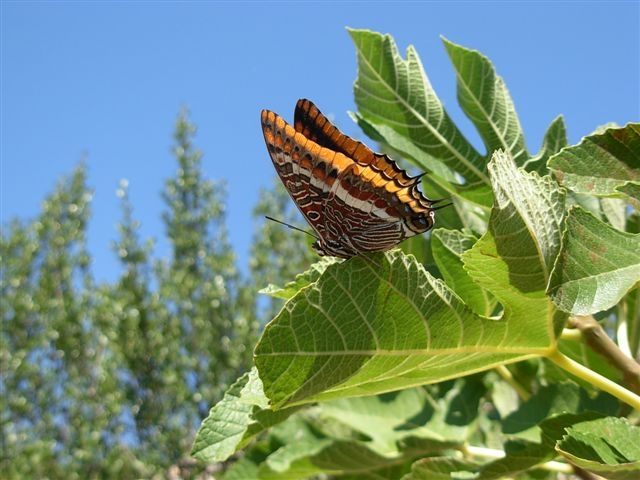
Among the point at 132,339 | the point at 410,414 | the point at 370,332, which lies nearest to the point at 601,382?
the point at 370,332

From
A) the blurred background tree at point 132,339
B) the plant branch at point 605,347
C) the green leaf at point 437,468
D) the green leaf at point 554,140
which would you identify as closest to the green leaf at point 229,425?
the green leaf at point 437,468

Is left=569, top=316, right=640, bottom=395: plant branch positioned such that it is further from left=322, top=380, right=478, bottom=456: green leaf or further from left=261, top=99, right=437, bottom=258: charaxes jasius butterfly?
left=322, top=380, right=478, bottom=456: green leaf

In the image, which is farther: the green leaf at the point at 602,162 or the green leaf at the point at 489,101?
the green leaf at the point at 489,101

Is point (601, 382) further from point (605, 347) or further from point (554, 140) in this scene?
point (554, 140)

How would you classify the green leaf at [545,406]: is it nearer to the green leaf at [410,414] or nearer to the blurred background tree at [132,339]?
the green leaf at [410,414]

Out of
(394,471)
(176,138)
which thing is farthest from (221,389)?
(394,471)

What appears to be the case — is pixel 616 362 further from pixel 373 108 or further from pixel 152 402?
pixel 152 402

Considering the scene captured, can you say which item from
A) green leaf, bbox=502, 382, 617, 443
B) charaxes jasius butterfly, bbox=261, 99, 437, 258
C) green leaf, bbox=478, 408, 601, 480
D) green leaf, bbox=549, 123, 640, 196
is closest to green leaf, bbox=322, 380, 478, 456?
green leaf, bbox=502, 382, 617, 443
